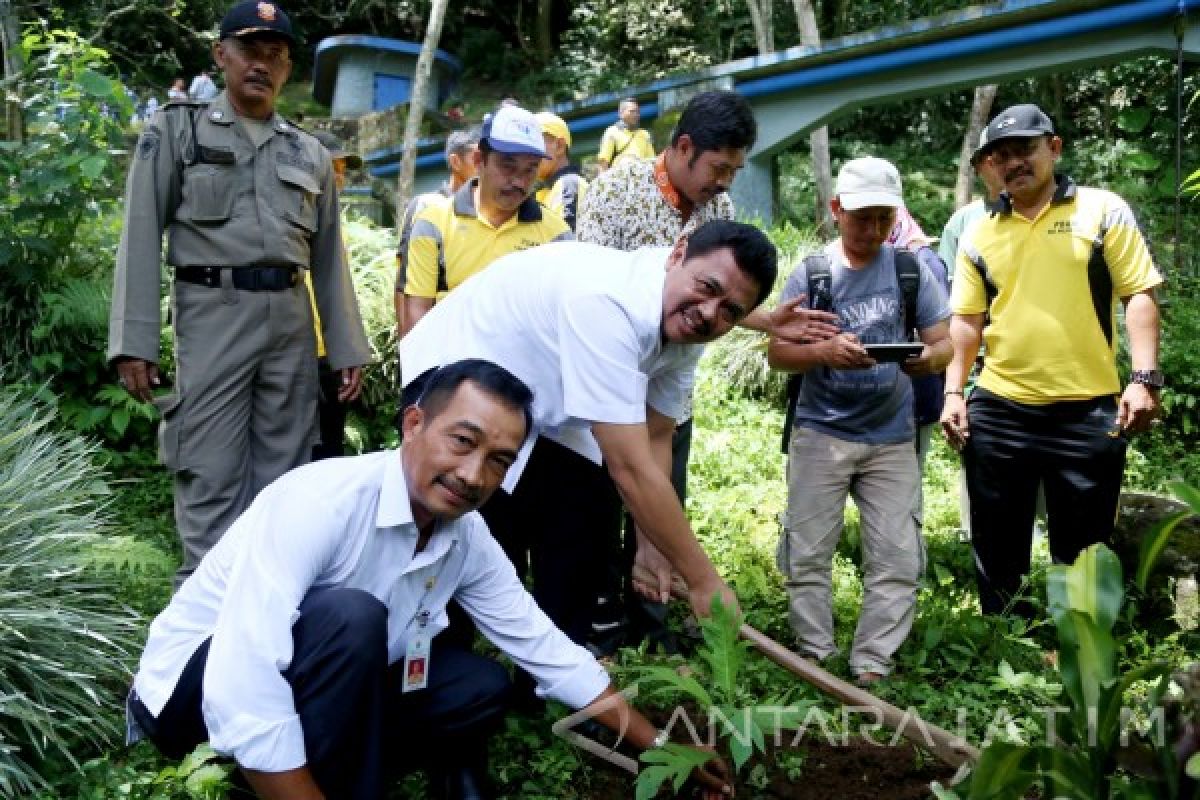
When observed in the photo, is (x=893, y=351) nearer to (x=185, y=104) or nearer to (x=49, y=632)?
(x=185, y=104)

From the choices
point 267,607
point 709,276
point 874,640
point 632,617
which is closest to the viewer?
point 267,607

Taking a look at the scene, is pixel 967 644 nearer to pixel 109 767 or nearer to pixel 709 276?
pixel 709 276

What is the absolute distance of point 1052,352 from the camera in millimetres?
4395

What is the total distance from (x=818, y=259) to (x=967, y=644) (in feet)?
4.63

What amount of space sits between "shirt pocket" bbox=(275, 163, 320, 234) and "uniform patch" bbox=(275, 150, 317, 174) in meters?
0.02

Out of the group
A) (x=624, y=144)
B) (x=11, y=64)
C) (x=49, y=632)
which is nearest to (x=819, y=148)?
(x=624, y=144)

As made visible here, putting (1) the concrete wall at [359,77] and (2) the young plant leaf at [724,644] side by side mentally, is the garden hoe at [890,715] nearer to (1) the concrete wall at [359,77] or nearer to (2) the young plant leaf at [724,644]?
(2) the young plant leaf at [724,644]

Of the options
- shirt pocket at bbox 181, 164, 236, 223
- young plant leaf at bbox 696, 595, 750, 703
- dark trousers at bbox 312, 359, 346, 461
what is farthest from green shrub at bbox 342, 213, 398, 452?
young plant leaf at bbox 696, 595, 750, 703

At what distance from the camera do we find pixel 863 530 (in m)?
4.27

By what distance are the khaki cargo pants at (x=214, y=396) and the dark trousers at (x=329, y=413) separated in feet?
1.85

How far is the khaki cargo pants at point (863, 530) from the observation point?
162 inches

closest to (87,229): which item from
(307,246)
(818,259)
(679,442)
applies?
(307,246)

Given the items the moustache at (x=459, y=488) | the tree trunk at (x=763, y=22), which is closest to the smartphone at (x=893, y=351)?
the moustache at (x=459, y=488)

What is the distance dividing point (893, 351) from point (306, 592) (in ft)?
6.75
